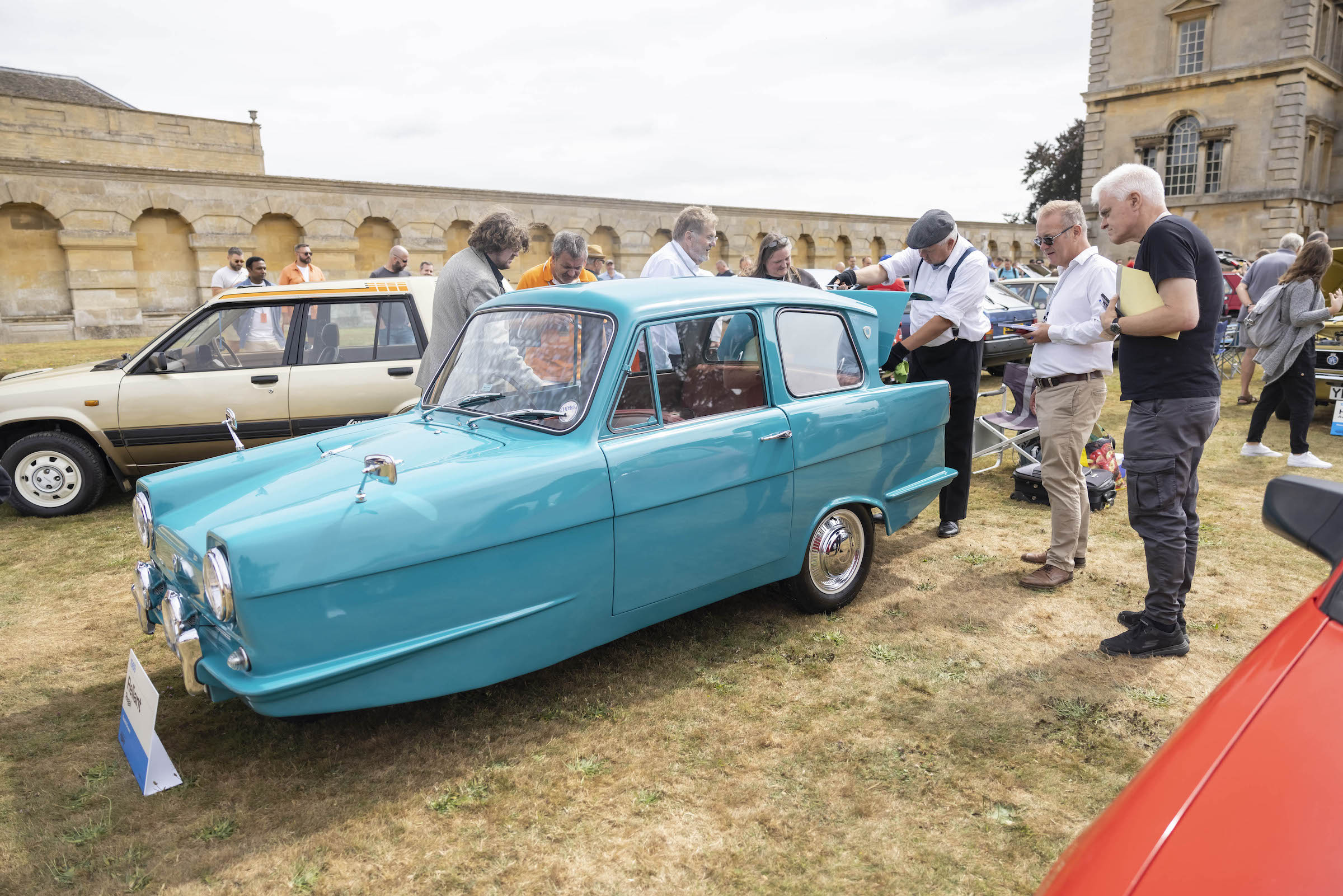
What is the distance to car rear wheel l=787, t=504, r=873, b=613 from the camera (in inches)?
167

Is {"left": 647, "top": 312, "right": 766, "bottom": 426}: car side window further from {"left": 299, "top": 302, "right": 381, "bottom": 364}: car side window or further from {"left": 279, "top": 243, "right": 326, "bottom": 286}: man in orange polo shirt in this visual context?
{"left": 279, "top": 243, "right": 326, "bottom": 286}: man in orange polo shirt

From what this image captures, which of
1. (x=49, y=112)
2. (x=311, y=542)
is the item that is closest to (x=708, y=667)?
(x=311, y=542)

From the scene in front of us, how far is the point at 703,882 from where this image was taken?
249 cm

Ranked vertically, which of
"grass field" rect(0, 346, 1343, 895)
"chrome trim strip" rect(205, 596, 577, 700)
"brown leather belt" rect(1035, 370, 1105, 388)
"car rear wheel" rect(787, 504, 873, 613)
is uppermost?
"brown leather belt" rect(1035, 370, 1105, 388)

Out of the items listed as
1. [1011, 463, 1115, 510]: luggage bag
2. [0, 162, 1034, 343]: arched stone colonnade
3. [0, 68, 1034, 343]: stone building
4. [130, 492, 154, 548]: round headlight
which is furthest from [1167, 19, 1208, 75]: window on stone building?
[130, 492, 154, 548]: round headlight

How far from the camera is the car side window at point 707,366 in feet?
12.1

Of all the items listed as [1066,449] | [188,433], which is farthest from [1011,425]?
[188,433]

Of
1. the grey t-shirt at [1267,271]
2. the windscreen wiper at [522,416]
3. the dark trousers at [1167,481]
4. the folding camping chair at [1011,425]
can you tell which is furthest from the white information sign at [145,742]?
the grey t-shirt at [1267,271]

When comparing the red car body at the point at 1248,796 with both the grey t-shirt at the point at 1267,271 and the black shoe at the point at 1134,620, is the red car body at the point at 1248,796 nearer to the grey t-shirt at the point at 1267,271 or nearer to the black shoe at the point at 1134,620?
the black shoe at the point at 1134,620

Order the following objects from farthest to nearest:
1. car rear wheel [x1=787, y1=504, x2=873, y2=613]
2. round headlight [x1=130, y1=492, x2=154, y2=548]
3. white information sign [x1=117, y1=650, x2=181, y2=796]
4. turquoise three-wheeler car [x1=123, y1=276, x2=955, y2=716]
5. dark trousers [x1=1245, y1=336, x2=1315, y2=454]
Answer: dark trousers [x1=1245, y1=336, x2=1315, y2=454] < car rear wheel [x1=787, y1=504, x2=873, y2=613] < round headlight [x1=130, y1=492, x2=154, y2=548] < white information sign [x1=117, y1=650, x2=181, y2=796] < turquoise three-wheeler car [x1=123, y1=276, x2=955, y2=716]

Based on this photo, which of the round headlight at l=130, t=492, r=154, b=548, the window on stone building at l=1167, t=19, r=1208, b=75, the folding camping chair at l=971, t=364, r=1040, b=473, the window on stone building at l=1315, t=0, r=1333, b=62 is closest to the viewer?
the round headlight at l=130, t=492, r=154, b=548

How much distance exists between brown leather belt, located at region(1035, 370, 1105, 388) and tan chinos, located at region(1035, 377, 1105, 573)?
14 mm

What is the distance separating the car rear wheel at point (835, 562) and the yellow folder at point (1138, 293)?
1621 millimetres

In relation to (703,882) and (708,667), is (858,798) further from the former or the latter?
(708,667)
